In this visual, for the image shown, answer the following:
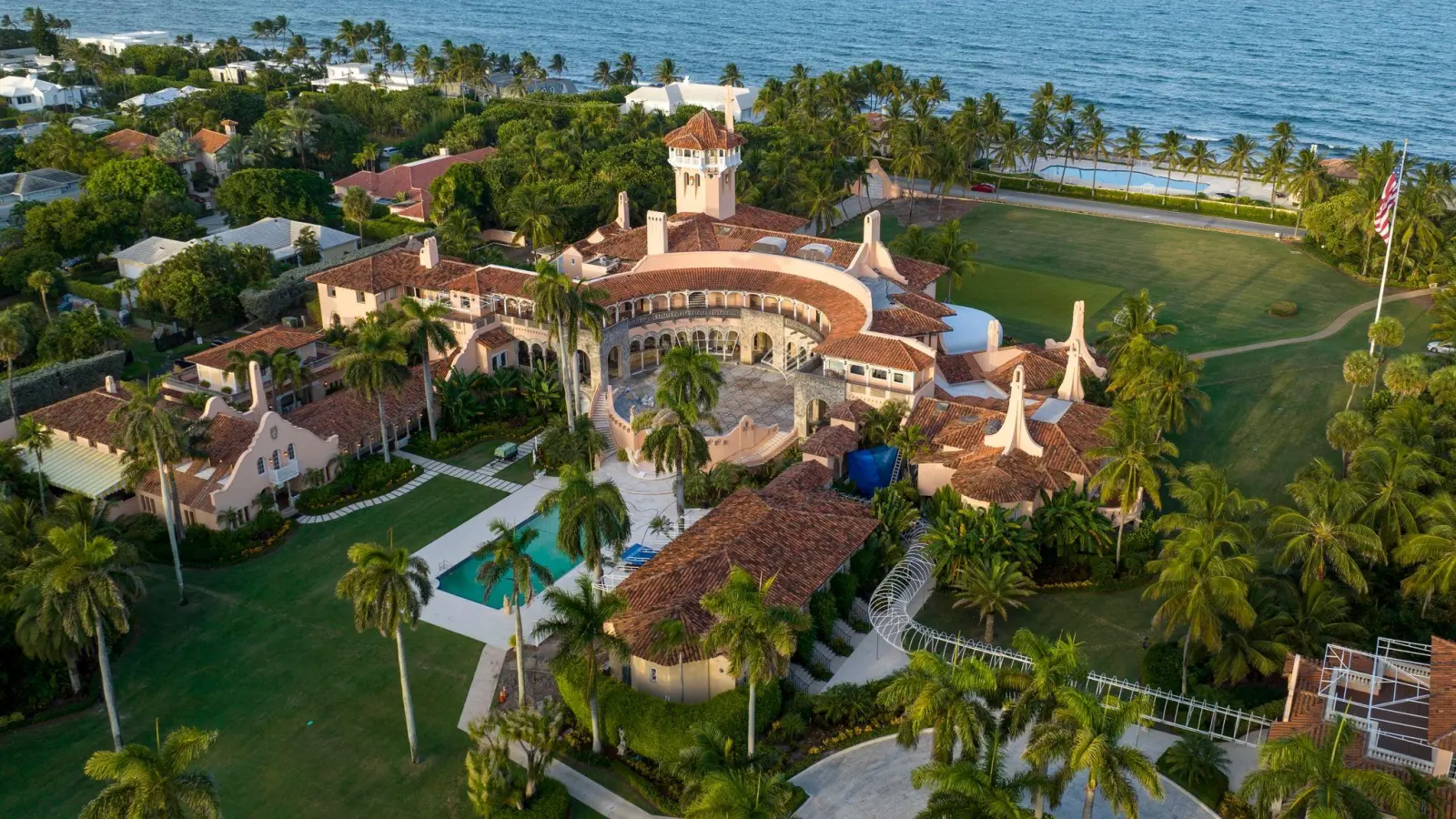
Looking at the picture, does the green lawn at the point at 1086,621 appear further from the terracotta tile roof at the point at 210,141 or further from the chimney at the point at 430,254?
the terracotta tile roof at the point at 210,141

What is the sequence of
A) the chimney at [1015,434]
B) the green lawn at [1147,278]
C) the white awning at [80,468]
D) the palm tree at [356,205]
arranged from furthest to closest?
the palm tree at [356,205] < the green lawn at [1147,278] < the white awning at [80,468] < the chimney at [1015,434]

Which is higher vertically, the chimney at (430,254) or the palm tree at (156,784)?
the chimney at (430,254)

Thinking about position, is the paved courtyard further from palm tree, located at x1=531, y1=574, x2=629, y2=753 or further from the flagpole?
the flagpole

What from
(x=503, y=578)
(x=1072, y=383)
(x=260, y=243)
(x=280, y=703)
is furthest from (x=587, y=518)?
(x=260, y=243)

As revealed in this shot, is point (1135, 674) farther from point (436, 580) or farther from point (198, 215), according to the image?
point (198, 215)

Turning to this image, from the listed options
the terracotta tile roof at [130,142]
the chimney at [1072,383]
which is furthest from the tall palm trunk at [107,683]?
the terracotta tile roof at [130,142]

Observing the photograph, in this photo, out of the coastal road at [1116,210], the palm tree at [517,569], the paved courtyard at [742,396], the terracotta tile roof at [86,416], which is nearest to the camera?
the palm tree at [517,569]

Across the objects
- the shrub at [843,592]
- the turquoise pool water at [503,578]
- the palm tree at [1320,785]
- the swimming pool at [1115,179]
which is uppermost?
the palm tree at [1320,785]
